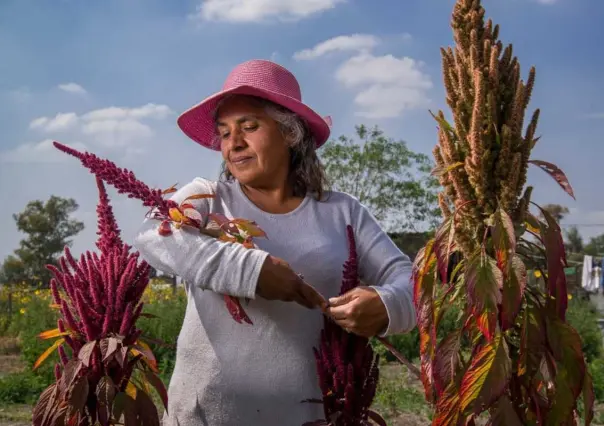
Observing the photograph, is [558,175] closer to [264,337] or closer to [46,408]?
[264,337]

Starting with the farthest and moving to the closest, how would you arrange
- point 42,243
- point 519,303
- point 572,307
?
1. point 42,243
2. point 572,307
3. point 519,303

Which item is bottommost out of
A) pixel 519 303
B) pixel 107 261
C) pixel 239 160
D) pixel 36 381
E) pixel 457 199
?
pixel 36 381

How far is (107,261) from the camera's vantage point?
1778mm

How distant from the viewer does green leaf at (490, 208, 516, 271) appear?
171 cm

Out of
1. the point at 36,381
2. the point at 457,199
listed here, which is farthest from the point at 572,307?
the point at 457,199

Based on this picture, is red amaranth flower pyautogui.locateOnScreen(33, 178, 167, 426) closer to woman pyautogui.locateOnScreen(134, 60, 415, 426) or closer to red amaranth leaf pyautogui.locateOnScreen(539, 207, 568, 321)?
woman pyautogui.locateOnScreen(134, 60, 415, 426)

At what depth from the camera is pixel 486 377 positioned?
5.67 ft

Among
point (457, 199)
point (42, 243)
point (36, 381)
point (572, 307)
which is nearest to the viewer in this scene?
point (457, 199)

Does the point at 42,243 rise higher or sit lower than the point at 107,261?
higher

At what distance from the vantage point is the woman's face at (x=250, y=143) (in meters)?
1.97

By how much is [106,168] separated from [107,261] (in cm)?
23

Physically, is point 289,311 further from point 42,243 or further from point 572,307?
point 42,243

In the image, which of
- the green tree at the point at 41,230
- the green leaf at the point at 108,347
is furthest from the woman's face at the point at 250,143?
the green tree at the point at 41,230

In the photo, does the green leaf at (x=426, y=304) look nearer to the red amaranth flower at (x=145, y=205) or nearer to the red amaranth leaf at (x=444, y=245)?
the red amaranth leaf at (x=444, y=245)
